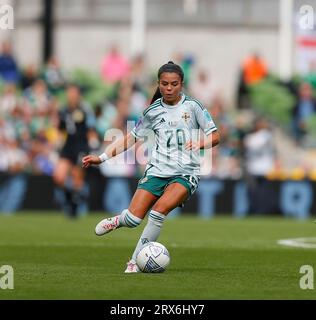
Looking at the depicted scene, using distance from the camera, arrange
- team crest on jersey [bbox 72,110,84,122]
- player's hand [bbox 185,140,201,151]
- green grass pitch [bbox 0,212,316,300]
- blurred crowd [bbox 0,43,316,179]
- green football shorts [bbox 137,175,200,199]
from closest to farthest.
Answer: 1. green grass pitch [bbox 0,212,316,300]
2. player's hand [bbox 185,140,201,151]
3. green football shorts [bbox 137,175,200,199]
4. team crest on jersey [bbox 72,110,84,122]
5. blurred crowd [bbox 0,43,316,179]

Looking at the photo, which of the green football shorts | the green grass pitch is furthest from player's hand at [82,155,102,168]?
the green grass pitch

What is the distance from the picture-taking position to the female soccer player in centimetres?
1168

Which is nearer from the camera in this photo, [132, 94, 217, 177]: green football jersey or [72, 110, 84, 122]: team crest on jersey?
[132, 94, 217, 177]: green football jersey

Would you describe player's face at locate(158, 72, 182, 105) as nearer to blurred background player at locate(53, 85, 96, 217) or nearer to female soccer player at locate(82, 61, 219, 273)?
female soccer player at locate(82, 61, 219, 273)

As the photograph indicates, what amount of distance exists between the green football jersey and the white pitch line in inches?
164

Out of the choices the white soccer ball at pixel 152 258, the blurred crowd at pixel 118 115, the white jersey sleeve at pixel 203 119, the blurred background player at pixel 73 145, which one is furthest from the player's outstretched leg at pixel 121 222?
the blurred crowd at pixel 118 115

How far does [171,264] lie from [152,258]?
1253 mm

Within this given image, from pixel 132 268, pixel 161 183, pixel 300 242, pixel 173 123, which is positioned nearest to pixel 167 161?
pixel 161 183

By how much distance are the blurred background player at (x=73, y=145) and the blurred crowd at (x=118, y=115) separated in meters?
1.68

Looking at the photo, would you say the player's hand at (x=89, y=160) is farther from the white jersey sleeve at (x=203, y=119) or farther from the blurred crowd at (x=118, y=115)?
the blurred crowd at (x=118, y=115)

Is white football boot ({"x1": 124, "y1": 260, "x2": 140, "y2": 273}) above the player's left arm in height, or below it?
below

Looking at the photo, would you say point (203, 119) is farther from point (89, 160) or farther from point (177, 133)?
point (89, 160)

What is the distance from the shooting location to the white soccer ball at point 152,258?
11555mm
